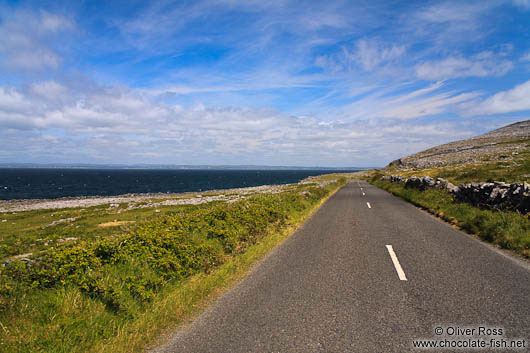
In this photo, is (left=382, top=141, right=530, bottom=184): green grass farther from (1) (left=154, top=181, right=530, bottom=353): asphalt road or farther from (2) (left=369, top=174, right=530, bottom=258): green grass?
(1) (left=154, top=181, right=530, bottom=353): asphalt road

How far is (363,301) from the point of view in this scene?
16.9ft

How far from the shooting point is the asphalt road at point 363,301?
4016 millimetres

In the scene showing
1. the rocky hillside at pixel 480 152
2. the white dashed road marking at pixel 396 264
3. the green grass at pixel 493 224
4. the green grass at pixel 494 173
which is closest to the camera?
the white dashed road marking at pixel 396 264

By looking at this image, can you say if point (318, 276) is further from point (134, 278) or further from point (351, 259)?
point (134, 278)

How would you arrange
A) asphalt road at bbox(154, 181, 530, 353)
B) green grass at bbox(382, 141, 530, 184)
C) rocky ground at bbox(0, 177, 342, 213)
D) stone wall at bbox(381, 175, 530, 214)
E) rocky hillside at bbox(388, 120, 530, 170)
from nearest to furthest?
asphalt road at bbox(154, 181, 530, 353) → stone wall at bbox(381, 175, 530, 214) → green grass at bbox(382, 141, 530, 184) → rocky ground at bbox(0, 177, 342, 213) → rocky hillside at bbox(388, 120, 530, 170)

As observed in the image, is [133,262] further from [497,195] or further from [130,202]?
[130,202]

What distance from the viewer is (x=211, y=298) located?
5527 millimetres

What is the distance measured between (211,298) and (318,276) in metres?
2.54

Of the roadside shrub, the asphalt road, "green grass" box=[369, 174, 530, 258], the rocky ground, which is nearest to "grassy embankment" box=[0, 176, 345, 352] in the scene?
the roadside shrub

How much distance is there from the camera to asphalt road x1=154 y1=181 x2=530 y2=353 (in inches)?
158

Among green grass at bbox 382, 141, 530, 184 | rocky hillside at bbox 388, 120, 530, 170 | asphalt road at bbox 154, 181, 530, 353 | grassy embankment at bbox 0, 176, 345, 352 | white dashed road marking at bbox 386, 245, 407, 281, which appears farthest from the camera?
rocky hillside at bbox 388, 120, 530, 170

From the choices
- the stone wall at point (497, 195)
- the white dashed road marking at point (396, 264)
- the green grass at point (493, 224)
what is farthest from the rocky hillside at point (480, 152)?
→ the white dashed road marking at point (396, 264)

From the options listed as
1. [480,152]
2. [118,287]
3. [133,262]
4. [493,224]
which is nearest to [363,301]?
[118,287]

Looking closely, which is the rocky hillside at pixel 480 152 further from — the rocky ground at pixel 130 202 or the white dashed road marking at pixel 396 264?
the white dashed road marking at pixel 396 264
